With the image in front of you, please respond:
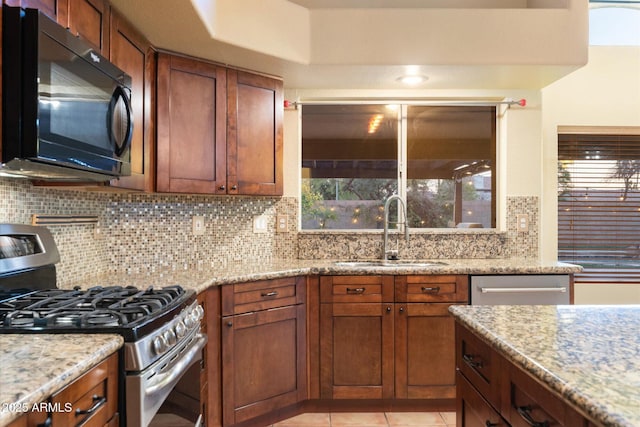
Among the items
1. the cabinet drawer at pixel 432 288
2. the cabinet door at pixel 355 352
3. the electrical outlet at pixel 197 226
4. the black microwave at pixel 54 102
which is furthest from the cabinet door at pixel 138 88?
the cabinet drawer at pixel 432 288

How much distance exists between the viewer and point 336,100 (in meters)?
3.11

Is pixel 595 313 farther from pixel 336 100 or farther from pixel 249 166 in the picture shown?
pixel 336 100

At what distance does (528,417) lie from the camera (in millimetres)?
1014

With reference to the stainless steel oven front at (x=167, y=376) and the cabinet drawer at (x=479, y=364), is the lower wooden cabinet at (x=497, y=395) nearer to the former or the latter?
the cabinet drawer at (x=479, y=364)

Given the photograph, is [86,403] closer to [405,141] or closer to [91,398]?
[91,398]

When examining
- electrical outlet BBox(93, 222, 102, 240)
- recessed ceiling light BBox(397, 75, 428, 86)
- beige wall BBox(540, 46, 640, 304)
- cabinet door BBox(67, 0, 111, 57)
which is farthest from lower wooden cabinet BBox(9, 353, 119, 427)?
beige wall BBox(540, 46, 640, 304)

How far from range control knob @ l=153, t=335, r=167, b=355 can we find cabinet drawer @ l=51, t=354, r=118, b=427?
13cm

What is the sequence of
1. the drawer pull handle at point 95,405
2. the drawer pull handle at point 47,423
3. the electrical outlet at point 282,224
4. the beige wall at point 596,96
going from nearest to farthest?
the drawer pull handle at point 47,423
the drawer pull handle at point 95,405
the electrical outlet at point 282,224
the beige wall at point 596,96

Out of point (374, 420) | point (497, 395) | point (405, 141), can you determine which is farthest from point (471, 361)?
point (405, 141)

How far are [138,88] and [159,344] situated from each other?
1326 millimetres

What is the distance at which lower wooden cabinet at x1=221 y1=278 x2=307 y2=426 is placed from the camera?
7.33 feet

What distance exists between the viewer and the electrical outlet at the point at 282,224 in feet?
10.1

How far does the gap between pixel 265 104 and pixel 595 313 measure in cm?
204

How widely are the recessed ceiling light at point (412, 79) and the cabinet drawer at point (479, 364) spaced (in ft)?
5.96
